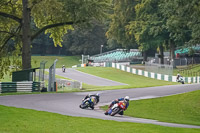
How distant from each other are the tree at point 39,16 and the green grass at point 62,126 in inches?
677

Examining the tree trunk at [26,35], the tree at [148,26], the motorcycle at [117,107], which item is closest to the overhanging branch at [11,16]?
the tree trunk at [26,35]

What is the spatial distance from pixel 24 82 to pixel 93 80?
21543 millimetres

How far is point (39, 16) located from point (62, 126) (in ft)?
74.3

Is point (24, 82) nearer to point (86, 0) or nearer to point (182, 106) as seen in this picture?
point (86, 0)

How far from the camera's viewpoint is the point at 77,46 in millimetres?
95500

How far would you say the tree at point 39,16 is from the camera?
32.6m

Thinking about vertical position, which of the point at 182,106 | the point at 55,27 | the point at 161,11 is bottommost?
the point at 182,106

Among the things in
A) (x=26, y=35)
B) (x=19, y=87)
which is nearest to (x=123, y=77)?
(x=26, y=35)

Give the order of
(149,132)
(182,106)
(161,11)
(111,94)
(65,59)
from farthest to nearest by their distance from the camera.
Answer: (65,59) → (161,11) → (111,94) → (182,106) → (149,132)

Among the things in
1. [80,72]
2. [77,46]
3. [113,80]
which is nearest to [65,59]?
[77,46]

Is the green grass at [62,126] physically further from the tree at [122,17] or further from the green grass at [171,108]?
the tree at [122,17]

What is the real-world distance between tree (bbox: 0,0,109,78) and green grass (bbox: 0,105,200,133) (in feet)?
56.4

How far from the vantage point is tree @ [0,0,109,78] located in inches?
1284

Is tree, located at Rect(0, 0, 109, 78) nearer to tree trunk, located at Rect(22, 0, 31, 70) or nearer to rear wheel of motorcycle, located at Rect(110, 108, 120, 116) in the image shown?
tree trunk, located at Rect(22, 0, 31, 70)
